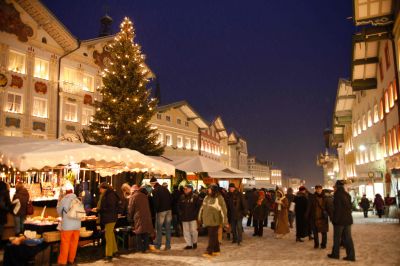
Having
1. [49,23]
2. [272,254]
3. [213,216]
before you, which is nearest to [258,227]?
[272,254]

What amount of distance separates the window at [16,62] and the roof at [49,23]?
321cm

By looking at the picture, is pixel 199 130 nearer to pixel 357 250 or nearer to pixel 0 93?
pixel 0 93

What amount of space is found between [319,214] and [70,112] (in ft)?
75.1

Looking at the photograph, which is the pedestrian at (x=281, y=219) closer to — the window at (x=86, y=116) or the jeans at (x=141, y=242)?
the jeans at (x=141, y=242)

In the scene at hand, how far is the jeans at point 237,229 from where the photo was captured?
43.6ft

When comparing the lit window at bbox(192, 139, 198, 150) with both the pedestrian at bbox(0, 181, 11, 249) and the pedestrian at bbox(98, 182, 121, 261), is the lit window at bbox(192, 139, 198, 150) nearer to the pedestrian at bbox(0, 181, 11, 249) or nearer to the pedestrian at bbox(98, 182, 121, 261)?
the pedestrian at bbox(0, 181, 11, 249)

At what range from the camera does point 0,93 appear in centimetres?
2531

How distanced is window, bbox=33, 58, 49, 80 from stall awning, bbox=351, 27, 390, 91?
70.2ft

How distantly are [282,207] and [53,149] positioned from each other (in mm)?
9144

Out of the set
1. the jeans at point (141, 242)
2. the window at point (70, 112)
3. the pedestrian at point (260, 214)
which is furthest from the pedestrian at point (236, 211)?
the window at point (70, 112)

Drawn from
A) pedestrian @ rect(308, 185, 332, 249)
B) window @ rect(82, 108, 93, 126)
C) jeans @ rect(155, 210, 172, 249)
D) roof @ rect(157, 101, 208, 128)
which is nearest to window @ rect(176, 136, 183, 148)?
→ roof @ rect(157, 101, 208, 128)

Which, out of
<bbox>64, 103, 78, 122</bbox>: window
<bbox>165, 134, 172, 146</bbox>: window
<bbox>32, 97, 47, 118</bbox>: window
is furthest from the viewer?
<bbox>165, 134, 172, 146</bbox>: window

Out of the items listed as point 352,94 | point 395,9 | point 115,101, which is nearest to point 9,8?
point 115,101

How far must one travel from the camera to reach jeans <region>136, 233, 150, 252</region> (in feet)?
37.5
